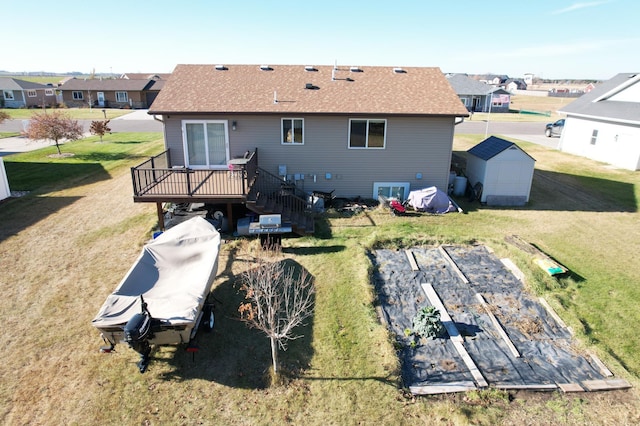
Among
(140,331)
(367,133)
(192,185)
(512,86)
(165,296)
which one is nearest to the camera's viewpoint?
(140,331)

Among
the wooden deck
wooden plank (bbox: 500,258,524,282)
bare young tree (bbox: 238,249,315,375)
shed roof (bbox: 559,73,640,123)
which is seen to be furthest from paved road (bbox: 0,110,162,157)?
shed roof (bbox: 559,73,640,123)

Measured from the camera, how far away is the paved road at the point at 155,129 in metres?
29.4

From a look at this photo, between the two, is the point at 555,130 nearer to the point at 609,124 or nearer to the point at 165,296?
the point at 609,124

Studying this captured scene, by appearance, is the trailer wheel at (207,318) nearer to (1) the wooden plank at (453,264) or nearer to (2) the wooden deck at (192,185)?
(2) the wooden deck at (192,185)

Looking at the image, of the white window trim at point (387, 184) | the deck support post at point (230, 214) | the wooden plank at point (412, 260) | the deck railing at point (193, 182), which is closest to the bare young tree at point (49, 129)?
the deck railing at point (193, 182)

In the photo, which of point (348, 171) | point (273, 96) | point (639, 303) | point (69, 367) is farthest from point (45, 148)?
point (639, 303)

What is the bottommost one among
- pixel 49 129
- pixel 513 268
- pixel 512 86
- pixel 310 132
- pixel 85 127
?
pixel 513 268

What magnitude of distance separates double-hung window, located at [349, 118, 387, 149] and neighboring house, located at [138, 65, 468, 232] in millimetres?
42

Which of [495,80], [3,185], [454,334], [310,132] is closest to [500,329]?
[454,334]

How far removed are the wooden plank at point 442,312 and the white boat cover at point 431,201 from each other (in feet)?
19.9

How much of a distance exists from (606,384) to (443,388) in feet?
10.4

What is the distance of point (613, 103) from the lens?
26.7 metres

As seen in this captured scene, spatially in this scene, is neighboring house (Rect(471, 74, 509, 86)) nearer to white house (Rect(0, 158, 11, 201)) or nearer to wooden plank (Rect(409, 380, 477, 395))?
white house (Rect(0, 158, 11, 201))

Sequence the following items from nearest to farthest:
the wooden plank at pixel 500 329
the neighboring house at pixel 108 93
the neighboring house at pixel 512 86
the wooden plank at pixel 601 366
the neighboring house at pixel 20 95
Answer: the wooden plank at pixel 601 366, the wooden plank at pixel 500 329, the neighboring house at pixel 20 95, the neighboring house at pixel 108 93, the neighboring house at pixel 512 86
